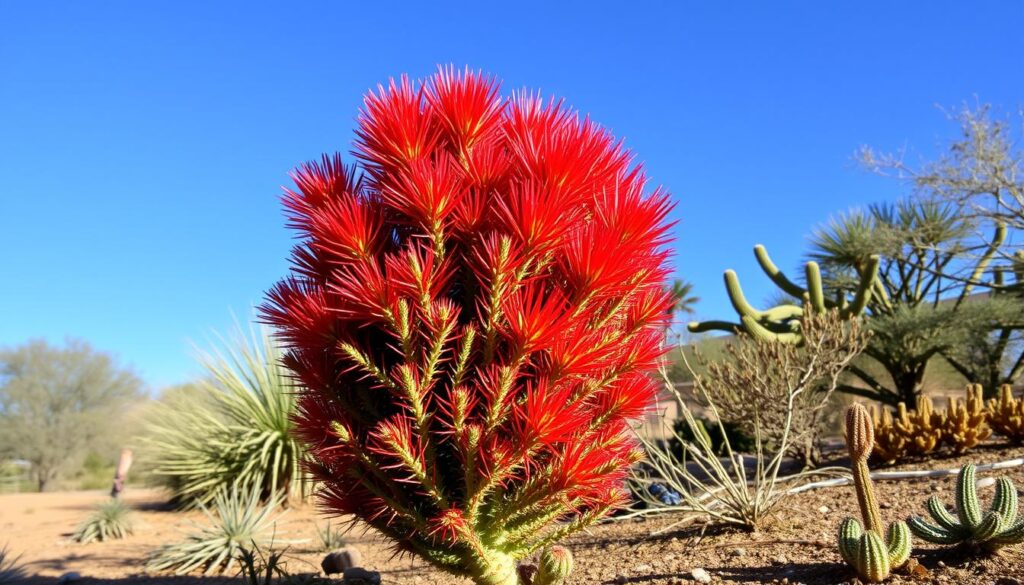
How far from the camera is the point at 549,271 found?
2.87m

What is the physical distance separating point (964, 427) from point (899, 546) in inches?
201

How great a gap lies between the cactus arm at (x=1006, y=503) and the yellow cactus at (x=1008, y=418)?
5.12 m

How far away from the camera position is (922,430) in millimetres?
7816

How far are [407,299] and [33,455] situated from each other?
102 feet

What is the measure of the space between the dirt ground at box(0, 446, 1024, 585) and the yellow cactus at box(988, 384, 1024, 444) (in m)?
0.24

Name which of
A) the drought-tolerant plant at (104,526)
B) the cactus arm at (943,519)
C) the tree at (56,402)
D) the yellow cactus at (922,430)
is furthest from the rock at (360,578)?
the tree at (56,402)

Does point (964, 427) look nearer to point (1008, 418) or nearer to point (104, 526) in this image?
point (1008, 418)

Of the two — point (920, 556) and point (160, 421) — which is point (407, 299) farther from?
point (160, 421)

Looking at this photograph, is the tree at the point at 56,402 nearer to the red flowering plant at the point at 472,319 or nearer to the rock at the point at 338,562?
the rock at the point at 338,562

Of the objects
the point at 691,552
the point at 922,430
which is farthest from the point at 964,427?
the point at 691,552

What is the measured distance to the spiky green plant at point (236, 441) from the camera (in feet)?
32.2

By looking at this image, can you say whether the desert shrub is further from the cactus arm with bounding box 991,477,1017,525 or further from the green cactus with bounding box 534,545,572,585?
the green cactus with bounding box 534,545,572,585

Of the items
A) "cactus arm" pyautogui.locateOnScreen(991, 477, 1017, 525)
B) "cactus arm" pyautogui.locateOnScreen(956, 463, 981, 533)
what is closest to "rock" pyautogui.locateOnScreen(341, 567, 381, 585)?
"cactus arm" pyautogui.locateOnScreen(956, 463, 981, 533)

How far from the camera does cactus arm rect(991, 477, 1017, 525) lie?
148 inches
